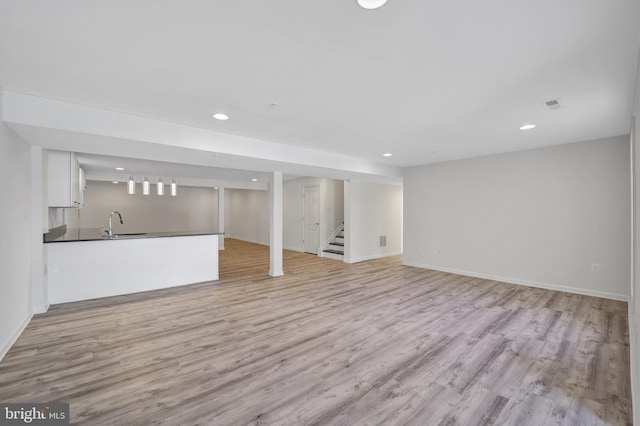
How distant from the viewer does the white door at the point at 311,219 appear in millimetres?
8834

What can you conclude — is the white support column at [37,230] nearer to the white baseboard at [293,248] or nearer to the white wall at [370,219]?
the white wall at [370,219]

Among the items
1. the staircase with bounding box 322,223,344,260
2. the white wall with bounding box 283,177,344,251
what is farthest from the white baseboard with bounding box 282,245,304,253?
the staircase with bounding box 322,223,344,260

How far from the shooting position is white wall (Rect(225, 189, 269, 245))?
11.1 meters

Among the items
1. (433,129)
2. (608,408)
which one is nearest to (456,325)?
(608,408)

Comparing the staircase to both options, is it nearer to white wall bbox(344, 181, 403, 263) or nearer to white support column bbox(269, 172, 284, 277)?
white wall bbox(344, 181, 403, 263)

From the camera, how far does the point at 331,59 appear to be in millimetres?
2066

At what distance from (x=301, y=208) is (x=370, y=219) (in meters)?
2.55

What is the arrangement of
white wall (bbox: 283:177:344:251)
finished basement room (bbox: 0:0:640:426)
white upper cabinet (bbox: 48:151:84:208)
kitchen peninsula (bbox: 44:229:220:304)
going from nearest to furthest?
1. finished basement room (bbox: 0:0:640:426)
2. kitchen peninsula (bbox: 44:229:220:304)
3. white upper cabinet (bbox: 48:151:84:208)
4. white wall (bbox: 283:177:344:251)

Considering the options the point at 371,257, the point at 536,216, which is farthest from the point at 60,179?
the point at 536,216

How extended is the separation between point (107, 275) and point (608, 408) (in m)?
5.96

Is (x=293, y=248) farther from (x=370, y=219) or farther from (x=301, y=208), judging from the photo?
(x=370, y=219)

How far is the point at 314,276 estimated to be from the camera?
5859 millimetres

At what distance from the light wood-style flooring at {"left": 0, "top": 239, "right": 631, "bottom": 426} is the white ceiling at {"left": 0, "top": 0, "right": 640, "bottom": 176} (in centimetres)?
248

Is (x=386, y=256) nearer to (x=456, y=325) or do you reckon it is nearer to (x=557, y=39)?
(x=456, y=325)
